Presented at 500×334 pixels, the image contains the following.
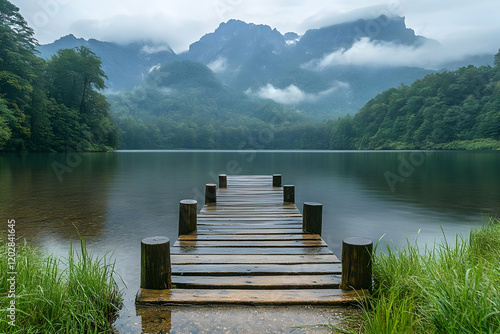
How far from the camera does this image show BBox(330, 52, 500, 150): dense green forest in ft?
244

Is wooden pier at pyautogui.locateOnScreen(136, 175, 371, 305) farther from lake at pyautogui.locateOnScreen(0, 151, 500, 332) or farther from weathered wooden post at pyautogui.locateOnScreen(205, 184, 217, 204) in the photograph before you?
weathered wooden post at pyautogui.locateOnScreen(205, 184, 217, 204)

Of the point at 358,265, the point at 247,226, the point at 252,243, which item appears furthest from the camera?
the point at 247,226

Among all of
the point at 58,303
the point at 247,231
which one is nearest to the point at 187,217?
the point at 247,231

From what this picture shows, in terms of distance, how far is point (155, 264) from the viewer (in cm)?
364

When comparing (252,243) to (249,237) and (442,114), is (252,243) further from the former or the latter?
(442,114)

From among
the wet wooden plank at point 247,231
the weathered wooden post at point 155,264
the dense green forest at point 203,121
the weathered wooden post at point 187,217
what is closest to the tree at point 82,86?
the dense green forest at point 203,121

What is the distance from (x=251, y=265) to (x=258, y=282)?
22.6 inches

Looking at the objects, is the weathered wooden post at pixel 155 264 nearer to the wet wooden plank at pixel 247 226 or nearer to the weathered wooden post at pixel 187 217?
the weathered wooden post at pixel 187 217

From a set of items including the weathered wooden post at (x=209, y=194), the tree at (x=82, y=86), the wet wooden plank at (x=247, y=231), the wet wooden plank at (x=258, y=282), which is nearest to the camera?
the wet wooden plank at (x=258, y=282)

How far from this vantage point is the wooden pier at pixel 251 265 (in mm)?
3555

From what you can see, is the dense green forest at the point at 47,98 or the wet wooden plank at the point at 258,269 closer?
the wet wooden plank at the point at 258,269

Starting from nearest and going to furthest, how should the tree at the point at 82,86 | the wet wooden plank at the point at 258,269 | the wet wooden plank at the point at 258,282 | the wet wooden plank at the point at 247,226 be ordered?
the wet wooden plank at the point at 258,282 → the wet wooden plank at the point at 258,269 → the wet wooden plank at the point at 247,226 → the tree at the point at 82,86

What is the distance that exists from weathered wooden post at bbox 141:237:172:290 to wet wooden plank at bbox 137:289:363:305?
9 cm

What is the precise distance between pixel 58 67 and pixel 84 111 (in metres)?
8.00
